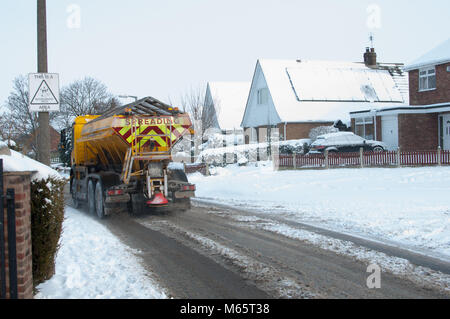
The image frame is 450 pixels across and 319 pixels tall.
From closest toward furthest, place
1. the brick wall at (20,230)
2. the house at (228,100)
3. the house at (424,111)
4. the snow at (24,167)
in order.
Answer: the brick wall at (20,230), the snow at (24,167), the house at (424,111), the house at (228,100)

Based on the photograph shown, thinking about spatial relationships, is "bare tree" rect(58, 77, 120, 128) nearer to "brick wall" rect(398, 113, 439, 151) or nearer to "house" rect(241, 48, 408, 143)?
"house" rect(241, 48, 408, 143)

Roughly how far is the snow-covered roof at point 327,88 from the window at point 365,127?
3.37 m

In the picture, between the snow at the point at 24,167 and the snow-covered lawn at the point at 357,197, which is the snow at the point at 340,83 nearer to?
the snow-covered lawn at the point at 357,197

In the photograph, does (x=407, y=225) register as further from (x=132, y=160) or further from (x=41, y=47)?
(x=41, y=47)

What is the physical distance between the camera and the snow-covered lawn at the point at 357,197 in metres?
10.1

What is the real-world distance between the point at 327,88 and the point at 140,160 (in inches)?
1148

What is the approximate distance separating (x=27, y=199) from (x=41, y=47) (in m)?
7.69

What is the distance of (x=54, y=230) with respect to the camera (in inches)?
247

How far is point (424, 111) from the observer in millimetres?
28531

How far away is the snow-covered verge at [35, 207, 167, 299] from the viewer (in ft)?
19.5

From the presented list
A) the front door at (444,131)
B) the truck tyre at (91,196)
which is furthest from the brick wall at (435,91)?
the truck tyre at (91,196)

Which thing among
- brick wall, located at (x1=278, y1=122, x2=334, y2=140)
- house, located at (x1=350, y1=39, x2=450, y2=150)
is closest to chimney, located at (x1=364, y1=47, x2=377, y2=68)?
brick wall, located at (x1=278, y1=122, x2=334, y2=140)

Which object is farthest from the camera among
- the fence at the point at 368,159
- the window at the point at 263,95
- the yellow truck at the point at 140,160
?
the window at the point at 263,95
